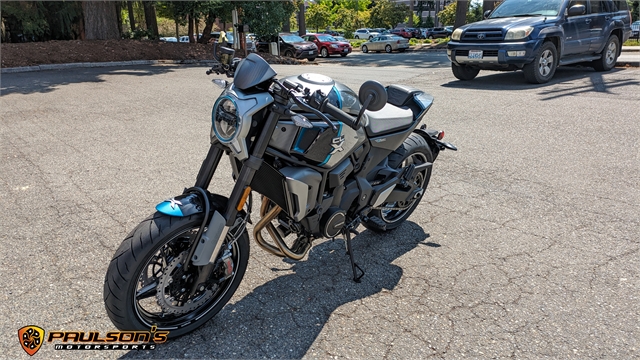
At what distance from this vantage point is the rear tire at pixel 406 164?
3852 mm

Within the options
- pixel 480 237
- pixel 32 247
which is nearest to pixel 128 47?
pixel 32 247

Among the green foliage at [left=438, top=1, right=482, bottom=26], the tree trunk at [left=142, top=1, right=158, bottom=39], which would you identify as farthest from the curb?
the green foliage at [left=438, top=1, right=482, bottom=26]

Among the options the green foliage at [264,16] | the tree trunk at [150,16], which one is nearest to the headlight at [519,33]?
the green foliage at [264,16]

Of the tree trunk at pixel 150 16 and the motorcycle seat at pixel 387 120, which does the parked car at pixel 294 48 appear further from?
the motorcycle seat at pixel 387 120

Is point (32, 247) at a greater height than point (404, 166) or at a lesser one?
lesser

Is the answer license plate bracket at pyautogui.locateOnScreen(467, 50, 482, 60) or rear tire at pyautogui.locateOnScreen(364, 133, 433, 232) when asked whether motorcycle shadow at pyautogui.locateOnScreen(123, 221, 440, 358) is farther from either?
license plate bracket at pyautogui.locateOnScreen(467, 50, 482, 60)

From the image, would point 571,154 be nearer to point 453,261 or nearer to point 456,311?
point 453,261

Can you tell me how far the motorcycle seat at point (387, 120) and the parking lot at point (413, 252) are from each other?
3.32ft

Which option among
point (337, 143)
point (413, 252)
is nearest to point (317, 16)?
point (413, 252)

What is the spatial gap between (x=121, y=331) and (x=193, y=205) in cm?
82

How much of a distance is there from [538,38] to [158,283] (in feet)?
32.5

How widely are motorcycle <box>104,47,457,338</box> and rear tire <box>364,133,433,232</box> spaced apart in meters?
0.47

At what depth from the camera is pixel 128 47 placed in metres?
17.7

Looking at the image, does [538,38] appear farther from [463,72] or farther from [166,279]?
[166,279]
